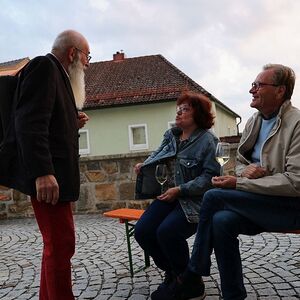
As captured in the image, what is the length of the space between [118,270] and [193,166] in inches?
62.1

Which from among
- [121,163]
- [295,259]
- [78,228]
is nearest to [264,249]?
→ [295,259]

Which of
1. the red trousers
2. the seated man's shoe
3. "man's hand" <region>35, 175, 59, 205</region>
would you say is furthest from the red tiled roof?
"man's hand" <region>35, 175, 59, 205</region>

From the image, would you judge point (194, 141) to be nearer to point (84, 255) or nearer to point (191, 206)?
point (191, 206)

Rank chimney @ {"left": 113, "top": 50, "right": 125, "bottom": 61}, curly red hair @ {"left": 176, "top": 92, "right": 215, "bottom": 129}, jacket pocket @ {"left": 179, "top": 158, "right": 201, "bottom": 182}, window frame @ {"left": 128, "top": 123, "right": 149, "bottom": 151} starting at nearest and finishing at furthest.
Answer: jacket pocket @ {"left": 179, "top": 158, "right": 201, "bottom": 182}
curly red hair @ {"left": 176, "top": 92, "right": 215, "bottom": 129}
window frame @ {"left": 128, "top": 123, "right": 149, "bottom": 151}
chimney @ {"left": 113, "top": 50, "right": 125, "bottom": 61}

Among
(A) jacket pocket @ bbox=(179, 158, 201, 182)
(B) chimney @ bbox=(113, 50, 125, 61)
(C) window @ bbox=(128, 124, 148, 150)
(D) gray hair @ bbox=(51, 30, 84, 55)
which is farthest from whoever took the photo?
(B) chimney @ bbox=(113, 50, 125, 61)

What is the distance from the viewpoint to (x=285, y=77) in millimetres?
3029

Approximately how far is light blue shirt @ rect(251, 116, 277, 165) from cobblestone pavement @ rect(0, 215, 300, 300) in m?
1.07

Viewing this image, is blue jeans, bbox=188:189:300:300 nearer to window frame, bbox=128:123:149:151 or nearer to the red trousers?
the red trousers

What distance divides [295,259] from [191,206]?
5.38 ft

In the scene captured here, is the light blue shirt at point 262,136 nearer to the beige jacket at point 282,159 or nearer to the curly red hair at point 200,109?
the beige jacket at point 282,159

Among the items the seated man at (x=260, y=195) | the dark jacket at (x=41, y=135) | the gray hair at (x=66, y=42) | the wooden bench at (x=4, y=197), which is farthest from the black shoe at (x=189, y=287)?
the wooden bench at (x=4, y=197)

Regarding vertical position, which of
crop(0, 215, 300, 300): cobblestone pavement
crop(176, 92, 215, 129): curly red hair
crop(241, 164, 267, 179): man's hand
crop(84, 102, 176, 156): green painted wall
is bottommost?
crop(0, 215, 300, 300): cobblestone pavement

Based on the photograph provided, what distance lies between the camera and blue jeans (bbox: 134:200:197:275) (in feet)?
11.0

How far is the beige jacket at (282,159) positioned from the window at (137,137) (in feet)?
73.7
